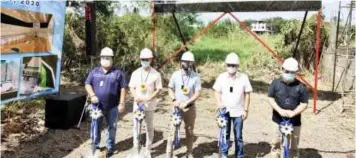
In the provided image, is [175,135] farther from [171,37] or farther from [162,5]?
[171,37]

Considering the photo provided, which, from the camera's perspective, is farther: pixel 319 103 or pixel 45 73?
pixel 319 103

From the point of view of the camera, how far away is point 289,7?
35.9 ft

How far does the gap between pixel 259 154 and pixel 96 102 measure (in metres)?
2.91

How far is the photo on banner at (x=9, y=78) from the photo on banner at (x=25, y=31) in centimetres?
21

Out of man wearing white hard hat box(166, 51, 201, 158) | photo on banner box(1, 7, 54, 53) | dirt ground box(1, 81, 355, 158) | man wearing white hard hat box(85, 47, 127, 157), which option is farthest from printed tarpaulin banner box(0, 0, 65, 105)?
man wearing white hard hat box(166, 51, 201, 158)

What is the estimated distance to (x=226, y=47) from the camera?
25.9 m

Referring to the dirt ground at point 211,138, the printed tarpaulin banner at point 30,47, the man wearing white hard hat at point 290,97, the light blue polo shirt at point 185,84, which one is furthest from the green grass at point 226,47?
the man wearing white hard hat at point 290,97

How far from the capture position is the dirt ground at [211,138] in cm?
720

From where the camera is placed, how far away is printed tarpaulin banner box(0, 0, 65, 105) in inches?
288

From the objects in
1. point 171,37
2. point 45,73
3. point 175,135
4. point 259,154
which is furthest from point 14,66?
point 171,37

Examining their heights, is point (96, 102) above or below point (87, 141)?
above

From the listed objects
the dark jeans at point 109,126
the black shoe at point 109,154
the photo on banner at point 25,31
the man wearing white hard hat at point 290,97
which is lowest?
the black shoe at point 109,154

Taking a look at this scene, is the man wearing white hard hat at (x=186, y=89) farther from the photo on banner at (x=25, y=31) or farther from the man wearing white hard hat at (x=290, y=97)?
the photo on banner at (x=25, y=31)

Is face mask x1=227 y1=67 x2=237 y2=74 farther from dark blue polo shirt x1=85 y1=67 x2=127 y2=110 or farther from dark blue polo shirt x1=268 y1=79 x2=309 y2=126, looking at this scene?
dark blue polo shirt x1=85 y1=67 x2=127 y2=110
